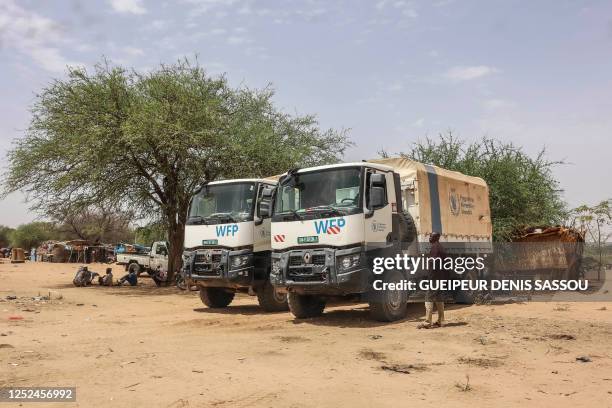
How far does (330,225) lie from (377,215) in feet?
3.18

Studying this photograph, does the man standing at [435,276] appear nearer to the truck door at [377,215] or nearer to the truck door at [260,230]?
the truck door at [377,215]

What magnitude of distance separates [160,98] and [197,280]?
9886 millimetres

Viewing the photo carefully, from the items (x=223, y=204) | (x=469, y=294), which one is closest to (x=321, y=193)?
(x=223, y=204)

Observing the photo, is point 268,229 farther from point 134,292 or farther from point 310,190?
point 134,292

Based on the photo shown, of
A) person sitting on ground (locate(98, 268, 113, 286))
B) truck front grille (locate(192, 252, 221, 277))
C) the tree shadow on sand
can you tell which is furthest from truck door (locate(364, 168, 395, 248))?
person sitting on ground (locate(98, 268, 113, 286))

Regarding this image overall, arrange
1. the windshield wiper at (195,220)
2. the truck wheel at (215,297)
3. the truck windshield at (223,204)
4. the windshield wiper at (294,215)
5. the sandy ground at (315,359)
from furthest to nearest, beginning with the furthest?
1. the truck wheel at (215,297)
2. the windshield wiper at (195,220)
3. the truck windshield at (223,204)
4. the windshield wiper at (294,215)
5. the sandy ground at (315,359)

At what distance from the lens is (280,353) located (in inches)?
311

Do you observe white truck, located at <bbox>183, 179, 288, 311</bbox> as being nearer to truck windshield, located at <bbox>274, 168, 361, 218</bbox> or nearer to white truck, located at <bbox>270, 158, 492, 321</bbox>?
truck windshield, located at <bbox>274, 168, 361, 218</bbox>

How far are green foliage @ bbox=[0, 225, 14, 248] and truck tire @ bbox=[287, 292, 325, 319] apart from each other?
72.7m

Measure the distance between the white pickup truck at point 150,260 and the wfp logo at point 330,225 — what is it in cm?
1661

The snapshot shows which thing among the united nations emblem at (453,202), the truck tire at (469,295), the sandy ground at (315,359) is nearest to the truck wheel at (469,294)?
the truck tire at (469,295)

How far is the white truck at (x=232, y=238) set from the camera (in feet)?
39.8

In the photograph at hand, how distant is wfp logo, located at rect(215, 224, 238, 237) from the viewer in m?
12.2

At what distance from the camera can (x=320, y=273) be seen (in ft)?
32.4
